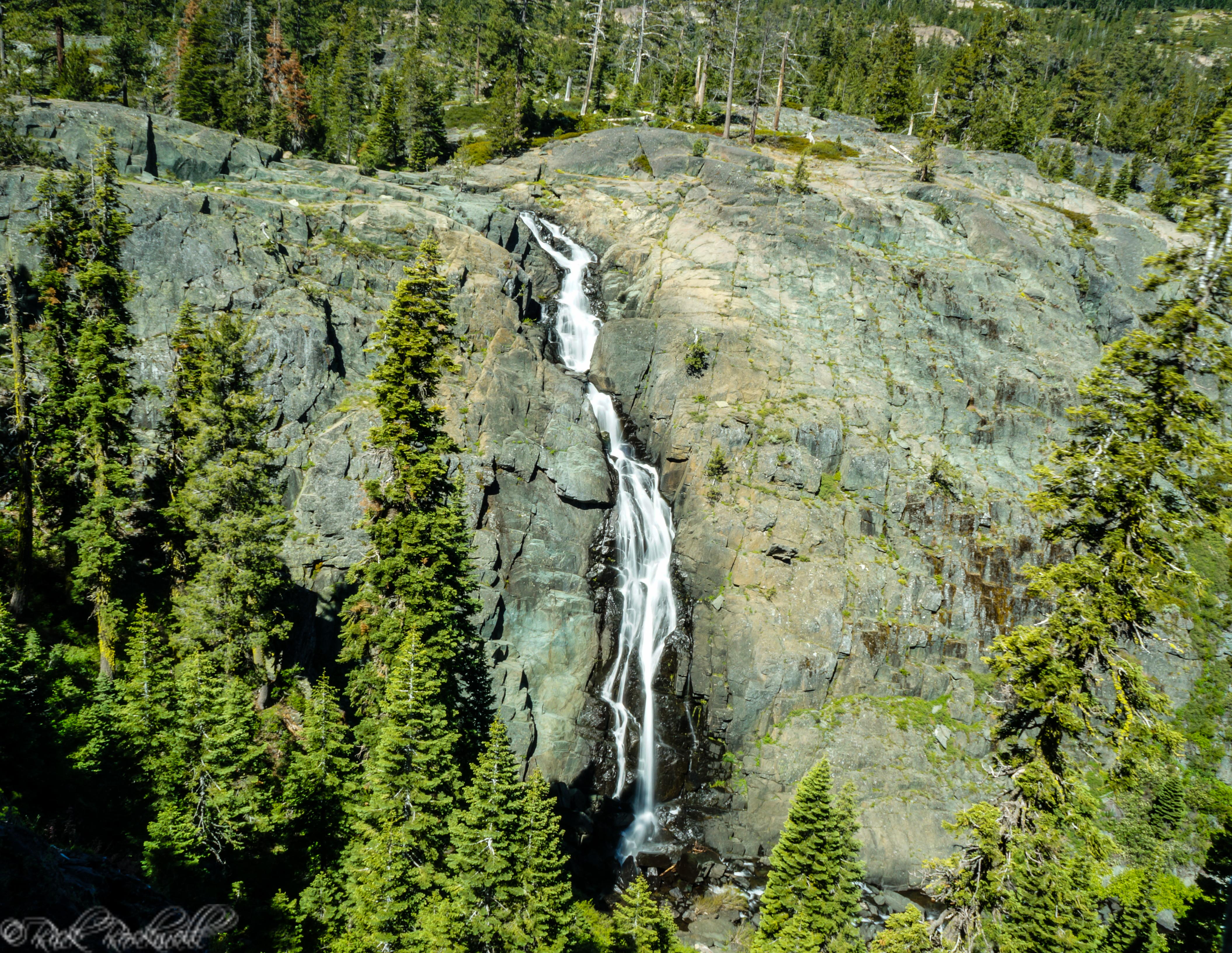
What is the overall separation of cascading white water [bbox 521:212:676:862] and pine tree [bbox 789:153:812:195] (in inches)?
1006

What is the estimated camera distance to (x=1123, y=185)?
2953 inches

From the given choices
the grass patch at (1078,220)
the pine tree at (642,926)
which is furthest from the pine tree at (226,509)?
the grass patch at (1078,220)

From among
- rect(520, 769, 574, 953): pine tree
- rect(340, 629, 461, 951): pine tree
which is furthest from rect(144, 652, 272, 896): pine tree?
rect(520, 769, 574, 953): pine tree

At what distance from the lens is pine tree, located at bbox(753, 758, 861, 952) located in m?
22.9

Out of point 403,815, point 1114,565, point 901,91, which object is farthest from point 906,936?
point 901,91

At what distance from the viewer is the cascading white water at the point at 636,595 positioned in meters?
32.8

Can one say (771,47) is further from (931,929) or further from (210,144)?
(931,929)

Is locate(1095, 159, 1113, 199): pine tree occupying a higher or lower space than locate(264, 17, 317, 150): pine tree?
higher

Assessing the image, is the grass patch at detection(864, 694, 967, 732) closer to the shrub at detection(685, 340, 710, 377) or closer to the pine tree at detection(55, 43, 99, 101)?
the shrub at detection(685, 340, 710, 377)

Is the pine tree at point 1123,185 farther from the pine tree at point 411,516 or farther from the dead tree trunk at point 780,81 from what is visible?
the pine tree at point 411,516

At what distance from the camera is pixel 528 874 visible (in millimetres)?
19062

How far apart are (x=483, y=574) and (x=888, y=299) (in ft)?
121

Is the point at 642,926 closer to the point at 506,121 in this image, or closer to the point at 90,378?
the point at 90,378

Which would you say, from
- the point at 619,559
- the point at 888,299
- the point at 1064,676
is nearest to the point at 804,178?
the point at 888,299
